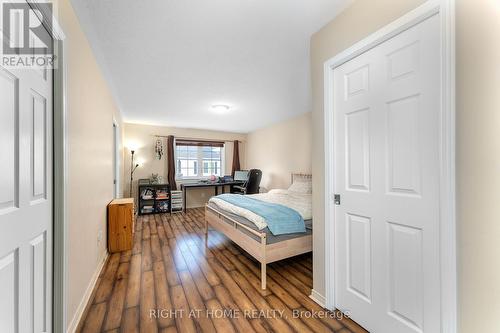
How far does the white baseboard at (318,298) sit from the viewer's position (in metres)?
1.72

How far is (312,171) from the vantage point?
1.85 m

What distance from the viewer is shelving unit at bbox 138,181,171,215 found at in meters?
4.87

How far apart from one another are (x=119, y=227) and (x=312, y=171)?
2.71 m

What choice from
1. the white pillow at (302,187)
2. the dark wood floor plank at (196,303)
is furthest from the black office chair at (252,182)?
the dark wood floor plank at (196,303)

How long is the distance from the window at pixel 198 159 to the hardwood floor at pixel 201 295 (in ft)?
10.2

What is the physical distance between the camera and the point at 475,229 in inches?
37.7

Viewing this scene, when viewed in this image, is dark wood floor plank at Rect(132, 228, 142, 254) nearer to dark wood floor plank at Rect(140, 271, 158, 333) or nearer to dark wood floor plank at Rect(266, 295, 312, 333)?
dark wood floor plank at Rect(140, 271, 158, 333)

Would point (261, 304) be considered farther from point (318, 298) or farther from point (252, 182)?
point (252, 182)

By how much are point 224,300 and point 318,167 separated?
4.84 ft

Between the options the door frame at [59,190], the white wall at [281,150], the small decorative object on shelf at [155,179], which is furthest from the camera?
the small decorative object on shelf at [155,179]

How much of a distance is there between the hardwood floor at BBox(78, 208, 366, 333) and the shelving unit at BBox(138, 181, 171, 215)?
2.17 m

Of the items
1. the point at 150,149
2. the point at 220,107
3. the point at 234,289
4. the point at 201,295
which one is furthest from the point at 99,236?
the point at 150,149

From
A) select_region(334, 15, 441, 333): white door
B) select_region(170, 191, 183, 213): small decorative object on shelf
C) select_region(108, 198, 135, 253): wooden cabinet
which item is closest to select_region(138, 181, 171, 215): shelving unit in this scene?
select_region(170, 191, 183, 213): small decorative object on shelf

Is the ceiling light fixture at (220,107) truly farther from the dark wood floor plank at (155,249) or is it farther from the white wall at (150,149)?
the dark wood floor plank at (155,249)
